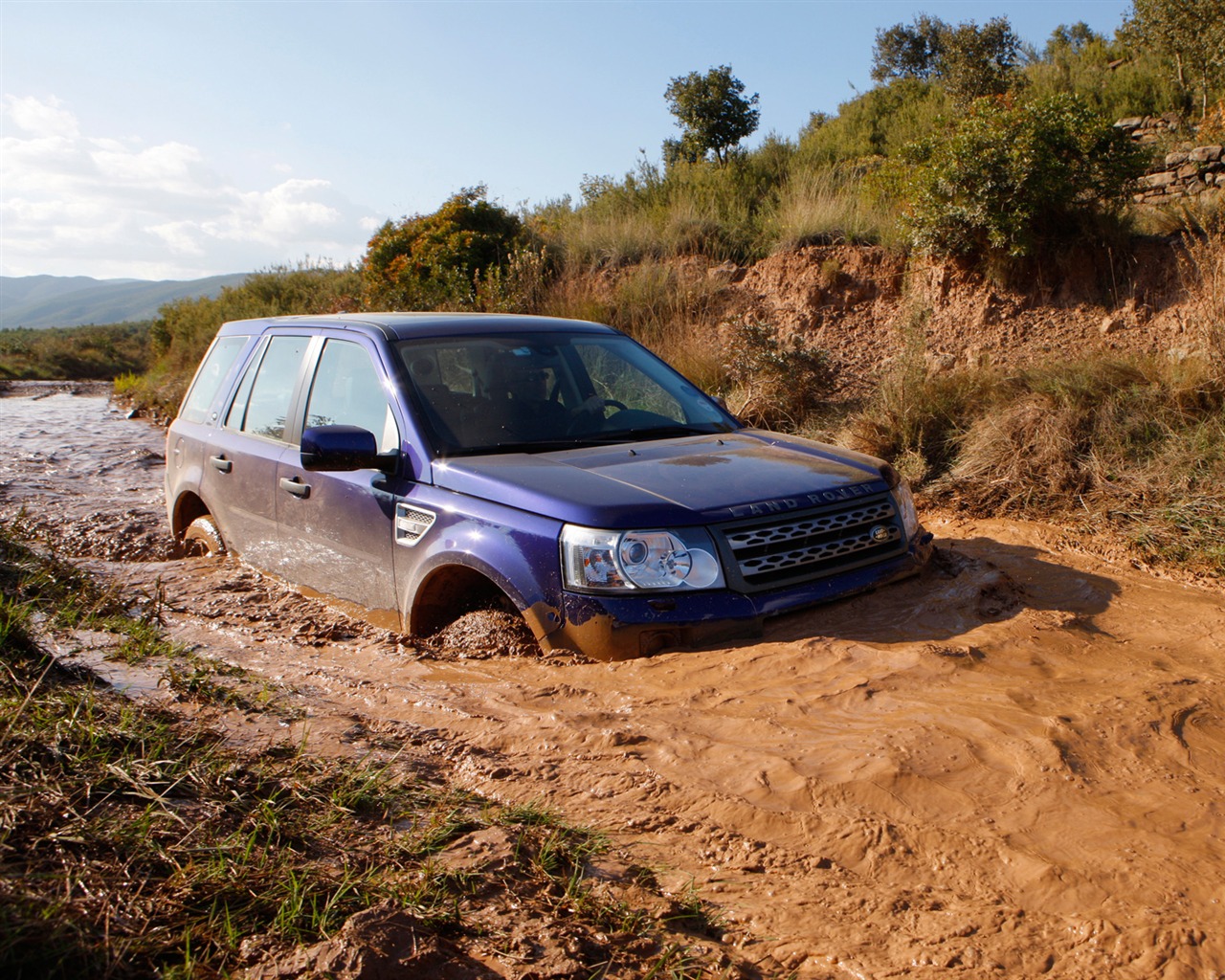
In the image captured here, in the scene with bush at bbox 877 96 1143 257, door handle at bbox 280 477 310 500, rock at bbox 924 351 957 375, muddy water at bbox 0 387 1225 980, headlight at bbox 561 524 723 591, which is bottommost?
muddy water at bbox 0 387 1225 980

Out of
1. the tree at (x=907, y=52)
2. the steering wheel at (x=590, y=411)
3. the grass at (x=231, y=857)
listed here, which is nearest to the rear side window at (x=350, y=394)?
the steering wheel at (x=590, y=411)

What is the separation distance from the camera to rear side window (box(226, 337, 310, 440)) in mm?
5312

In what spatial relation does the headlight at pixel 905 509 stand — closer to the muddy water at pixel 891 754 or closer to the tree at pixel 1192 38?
the muddy water at pixel 891 754

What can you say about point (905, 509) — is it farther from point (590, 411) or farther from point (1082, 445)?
point (1082, 445)

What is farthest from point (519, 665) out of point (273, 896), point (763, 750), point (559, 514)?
point (273, 896)

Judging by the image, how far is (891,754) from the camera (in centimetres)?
307

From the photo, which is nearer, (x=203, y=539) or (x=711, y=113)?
(x=203, y=539)

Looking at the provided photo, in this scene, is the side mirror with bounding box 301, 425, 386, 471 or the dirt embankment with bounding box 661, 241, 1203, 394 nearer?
the side mirror with bounding box 301, 425, 386, 471

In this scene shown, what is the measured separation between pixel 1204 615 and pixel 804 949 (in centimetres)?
356

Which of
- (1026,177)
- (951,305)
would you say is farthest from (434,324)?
(951,305)

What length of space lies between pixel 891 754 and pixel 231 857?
188 cm

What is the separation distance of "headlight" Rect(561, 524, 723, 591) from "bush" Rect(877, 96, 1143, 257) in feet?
24.6

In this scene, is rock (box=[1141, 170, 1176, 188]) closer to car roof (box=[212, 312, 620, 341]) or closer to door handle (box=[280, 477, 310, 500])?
car roof (box=[212, 312, 620, 341])

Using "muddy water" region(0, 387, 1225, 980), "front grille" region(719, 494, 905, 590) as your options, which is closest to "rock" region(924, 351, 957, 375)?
"muddy water" region(0, 387, 1225, 980)
